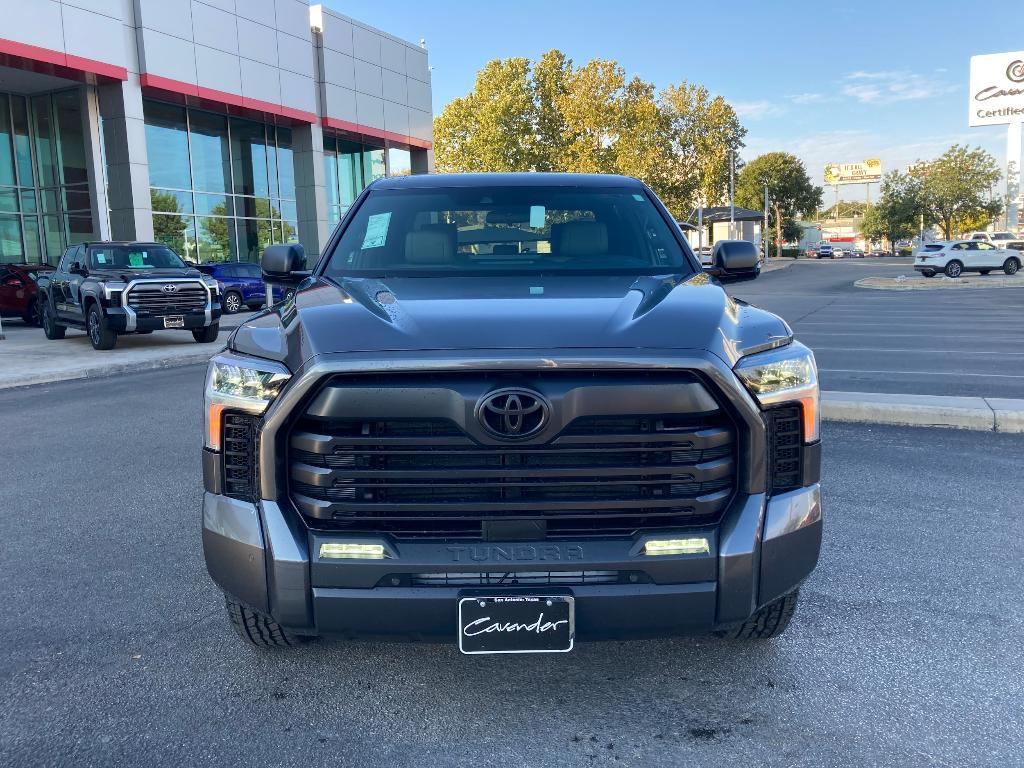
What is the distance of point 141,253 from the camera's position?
14766 millimetres

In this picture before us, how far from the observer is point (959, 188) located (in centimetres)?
7475

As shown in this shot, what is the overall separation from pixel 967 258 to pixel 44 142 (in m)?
37.1

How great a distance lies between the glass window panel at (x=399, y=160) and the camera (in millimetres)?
38375

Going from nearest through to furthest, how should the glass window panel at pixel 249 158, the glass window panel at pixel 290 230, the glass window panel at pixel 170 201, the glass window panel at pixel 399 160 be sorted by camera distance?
the glass window panel at pixel 170 201, the glass window panel at pixel 249 158, the glass window panel at pixel 290 230, the glass window panel at pixel 399 160

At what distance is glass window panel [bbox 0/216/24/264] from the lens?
26531mm

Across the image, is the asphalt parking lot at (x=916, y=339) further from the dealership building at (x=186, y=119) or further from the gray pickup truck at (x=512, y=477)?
the dealership building at (x=186, y=119)

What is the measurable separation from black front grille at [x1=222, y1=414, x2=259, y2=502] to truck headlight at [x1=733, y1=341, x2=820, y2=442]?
147 cm

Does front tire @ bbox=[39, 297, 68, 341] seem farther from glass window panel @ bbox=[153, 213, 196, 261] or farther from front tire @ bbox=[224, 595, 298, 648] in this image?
front tire @ bbox=[224, 595, 298, 648]

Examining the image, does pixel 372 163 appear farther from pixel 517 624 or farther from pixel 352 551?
pixel 517 624

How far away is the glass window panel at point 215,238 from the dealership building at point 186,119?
0.06 m

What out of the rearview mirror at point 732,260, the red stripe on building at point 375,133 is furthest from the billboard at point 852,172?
the rearview mirror at point 732,260

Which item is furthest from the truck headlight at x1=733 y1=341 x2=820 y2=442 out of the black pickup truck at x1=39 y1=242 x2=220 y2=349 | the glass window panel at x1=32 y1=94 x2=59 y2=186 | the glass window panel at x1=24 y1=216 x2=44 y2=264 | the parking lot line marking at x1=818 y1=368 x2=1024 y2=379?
the glass window panel at x1=24 y1=216 x2=44 y2=264

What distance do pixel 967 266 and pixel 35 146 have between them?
3750cm

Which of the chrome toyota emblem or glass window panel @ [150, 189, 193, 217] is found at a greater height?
glass window panel @ [150, 189, 193, 217]
